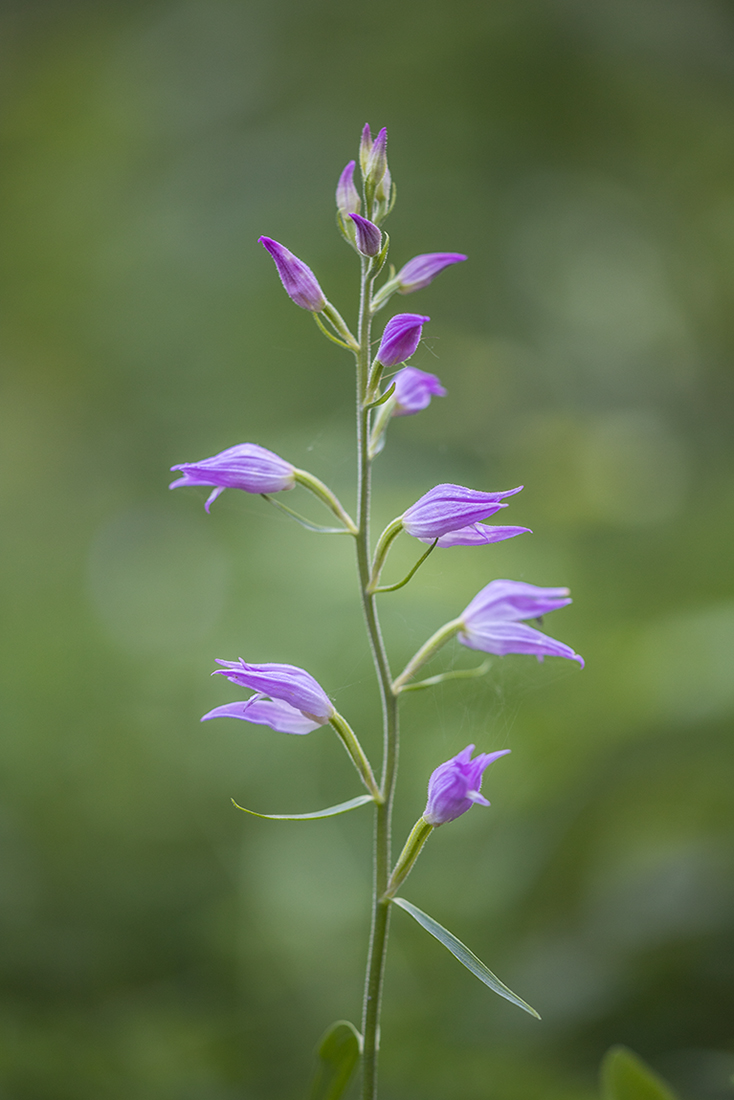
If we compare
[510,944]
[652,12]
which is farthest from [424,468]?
[652,12]

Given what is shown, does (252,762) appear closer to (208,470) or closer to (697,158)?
(208,470)

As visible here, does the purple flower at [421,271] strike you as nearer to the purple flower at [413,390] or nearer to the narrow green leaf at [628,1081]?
the purple flower at [413,390]

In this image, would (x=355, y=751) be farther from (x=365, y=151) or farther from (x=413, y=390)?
(x=365, y=151)

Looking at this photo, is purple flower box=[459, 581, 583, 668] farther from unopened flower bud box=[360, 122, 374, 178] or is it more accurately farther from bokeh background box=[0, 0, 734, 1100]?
bokeh background box=[0, 0, 734, 1100]

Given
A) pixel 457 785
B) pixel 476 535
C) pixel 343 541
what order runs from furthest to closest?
1. pixel 343 541
2. pixel 476 535
3. pixel 457 785

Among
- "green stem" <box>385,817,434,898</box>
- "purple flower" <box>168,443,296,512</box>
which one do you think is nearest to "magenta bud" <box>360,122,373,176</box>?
"purple flower" <box>168,443,296,512</box>

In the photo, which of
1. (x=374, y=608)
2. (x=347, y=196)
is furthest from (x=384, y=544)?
(x=347, y=196)
